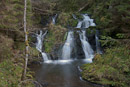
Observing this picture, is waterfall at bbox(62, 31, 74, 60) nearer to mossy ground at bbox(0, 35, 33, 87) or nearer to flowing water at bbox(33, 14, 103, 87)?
flowing water at bbox(33, 14, 103, 87)

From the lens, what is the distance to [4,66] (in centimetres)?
745

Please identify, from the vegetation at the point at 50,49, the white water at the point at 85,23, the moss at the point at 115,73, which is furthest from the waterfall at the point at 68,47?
the moss at the point at 115,73

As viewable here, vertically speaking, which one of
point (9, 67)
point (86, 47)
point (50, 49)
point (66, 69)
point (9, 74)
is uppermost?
point (50, 49)

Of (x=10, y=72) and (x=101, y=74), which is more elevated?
(x=10, y=72)

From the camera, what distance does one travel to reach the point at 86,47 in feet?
53.8

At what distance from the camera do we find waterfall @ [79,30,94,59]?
15773 mm

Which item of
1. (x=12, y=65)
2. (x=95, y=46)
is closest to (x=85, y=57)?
(x=95, y=46)

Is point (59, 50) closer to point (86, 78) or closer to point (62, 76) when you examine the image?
point (62, 76)

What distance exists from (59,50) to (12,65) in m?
7.95

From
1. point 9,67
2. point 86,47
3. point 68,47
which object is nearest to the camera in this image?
point 9,67

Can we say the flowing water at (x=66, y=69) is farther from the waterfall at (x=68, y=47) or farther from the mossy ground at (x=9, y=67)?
the mossy ground at (x=9, y=67)

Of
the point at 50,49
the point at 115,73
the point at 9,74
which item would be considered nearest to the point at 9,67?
the point at 9,74

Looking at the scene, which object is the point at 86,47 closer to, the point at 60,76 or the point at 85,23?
the point at 85,23

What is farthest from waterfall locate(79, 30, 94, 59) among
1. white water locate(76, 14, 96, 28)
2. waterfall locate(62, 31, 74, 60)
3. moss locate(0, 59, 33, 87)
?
moss locate(0, 59, 33, 87)
